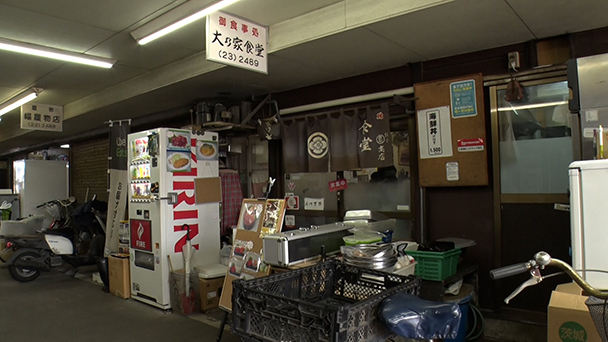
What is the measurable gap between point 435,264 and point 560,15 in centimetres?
242

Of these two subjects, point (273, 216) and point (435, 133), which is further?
point (435, 133)

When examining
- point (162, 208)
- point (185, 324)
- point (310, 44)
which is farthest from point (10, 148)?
point (310, 44)

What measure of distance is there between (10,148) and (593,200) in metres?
15.3

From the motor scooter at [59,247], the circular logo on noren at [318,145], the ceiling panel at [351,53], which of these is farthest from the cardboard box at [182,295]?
the ceiling panel at [351,53]

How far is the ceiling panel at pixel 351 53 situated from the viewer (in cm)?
406

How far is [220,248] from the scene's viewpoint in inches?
240

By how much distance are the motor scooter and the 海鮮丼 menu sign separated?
204 inches

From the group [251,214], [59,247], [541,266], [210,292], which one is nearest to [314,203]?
[251,214]

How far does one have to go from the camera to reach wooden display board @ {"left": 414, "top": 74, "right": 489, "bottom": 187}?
4.28 m

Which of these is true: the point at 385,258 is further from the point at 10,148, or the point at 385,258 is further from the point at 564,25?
the point at 10,148

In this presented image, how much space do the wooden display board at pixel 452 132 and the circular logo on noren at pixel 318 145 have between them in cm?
125

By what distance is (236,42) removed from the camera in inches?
155

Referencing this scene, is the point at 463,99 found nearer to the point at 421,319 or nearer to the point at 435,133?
the point at 435,133

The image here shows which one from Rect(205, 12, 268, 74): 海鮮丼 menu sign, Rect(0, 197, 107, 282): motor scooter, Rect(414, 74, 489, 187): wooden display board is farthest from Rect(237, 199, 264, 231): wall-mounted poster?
Rect(0, 197, 107, 282): motor scooter
